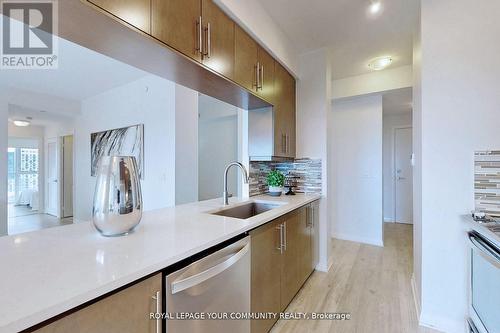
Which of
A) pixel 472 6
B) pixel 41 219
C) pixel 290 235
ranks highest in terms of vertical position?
pixel 472 6

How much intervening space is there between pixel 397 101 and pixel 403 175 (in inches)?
72.0

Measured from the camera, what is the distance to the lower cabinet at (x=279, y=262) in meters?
1.44

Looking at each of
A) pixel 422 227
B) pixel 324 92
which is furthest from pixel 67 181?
pixel 422 227

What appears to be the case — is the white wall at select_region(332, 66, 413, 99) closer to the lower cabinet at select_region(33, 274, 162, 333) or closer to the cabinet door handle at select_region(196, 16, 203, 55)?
the cabinet door handle at select_region(196, 16, 203, 55)

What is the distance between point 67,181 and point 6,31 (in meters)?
5.07

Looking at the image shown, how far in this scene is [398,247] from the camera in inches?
135

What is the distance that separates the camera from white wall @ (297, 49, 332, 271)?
8.91 feet

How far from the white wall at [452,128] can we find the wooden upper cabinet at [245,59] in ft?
4.33

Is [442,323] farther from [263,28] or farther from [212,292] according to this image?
[263,28]

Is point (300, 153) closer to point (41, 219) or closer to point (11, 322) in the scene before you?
point (11, 322)

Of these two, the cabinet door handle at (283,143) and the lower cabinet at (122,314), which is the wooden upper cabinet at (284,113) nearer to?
the cabinet door handle at (283,143)

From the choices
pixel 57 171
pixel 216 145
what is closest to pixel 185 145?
pixel 216 145

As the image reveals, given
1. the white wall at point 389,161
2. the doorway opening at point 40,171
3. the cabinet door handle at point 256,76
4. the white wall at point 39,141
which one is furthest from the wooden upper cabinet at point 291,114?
the white wall at point 39,141

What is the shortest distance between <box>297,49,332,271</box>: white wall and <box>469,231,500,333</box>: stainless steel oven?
133cm
